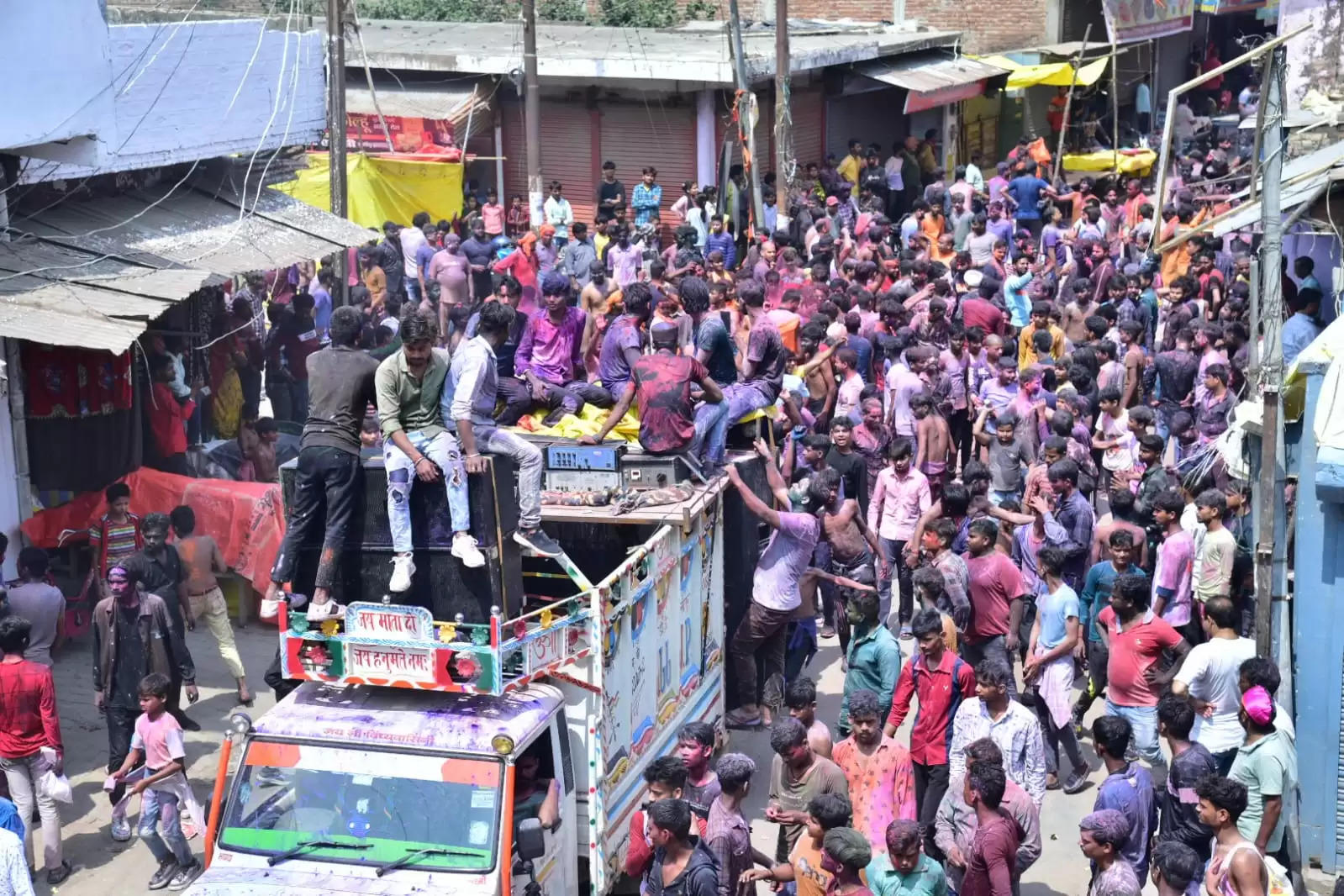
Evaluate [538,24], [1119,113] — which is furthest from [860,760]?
[1119,113]

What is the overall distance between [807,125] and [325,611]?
73.7 ft

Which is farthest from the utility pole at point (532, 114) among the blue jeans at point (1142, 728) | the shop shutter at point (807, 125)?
the blue jeans at point (1142, 728)

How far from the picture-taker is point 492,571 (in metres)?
7.89

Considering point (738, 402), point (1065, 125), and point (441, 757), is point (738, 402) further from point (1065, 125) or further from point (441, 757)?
point (1065, 125)

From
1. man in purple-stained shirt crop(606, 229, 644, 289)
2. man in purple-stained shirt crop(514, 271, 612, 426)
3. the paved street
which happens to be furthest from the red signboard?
man in purple-stained shirt crop(514, 271, 612, 426)

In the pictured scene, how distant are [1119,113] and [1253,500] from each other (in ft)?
93.8

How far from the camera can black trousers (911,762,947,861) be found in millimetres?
8652

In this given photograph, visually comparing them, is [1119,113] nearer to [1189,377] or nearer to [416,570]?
[1189,377]

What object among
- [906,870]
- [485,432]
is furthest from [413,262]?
[906,870]

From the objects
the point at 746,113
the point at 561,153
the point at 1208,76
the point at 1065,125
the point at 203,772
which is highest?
the point at 1208,76

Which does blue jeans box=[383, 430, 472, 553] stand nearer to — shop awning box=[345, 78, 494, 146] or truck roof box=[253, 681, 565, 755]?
truck roof box=[253, 681, 565, 755]

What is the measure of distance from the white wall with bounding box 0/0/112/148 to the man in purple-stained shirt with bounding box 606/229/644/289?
767 cm

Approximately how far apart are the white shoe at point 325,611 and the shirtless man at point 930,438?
583 centimetres

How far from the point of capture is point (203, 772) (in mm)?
10938
